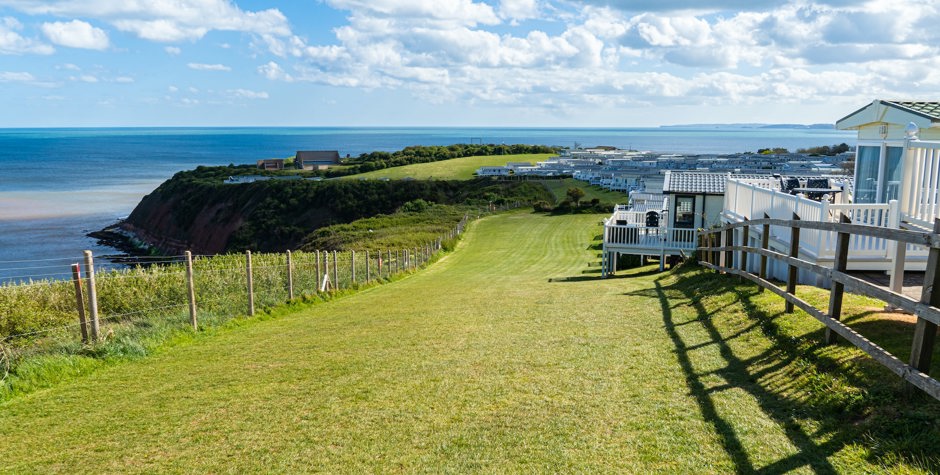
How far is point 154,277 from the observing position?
17891 millimetres

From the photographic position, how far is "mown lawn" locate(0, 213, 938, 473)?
505cm

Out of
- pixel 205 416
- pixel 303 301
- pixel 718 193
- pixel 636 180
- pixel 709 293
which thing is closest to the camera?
pixel 205 416

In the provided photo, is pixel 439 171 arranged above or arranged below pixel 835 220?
below

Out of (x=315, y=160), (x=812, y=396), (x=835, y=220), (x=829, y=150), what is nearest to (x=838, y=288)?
(x=812, y=396)

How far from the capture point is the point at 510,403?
635 centimetres

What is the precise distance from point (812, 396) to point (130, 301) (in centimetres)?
1559

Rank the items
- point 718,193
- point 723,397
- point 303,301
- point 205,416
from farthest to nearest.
→ point 718,193, point 303,301, point 205,416, point 723,397

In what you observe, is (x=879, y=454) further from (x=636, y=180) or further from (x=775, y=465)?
(x=636, y=180)

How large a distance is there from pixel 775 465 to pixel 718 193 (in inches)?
825

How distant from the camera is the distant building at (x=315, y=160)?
448 feet

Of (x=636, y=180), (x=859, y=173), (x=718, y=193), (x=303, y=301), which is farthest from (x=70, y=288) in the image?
(x=636, y=180)

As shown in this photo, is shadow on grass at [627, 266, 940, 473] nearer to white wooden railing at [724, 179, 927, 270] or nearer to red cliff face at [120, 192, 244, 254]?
white wooden railing at [724, 179, 927, 270]

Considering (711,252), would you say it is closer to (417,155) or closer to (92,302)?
(92,302)

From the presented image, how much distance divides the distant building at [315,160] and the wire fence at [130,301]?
116335 mm
